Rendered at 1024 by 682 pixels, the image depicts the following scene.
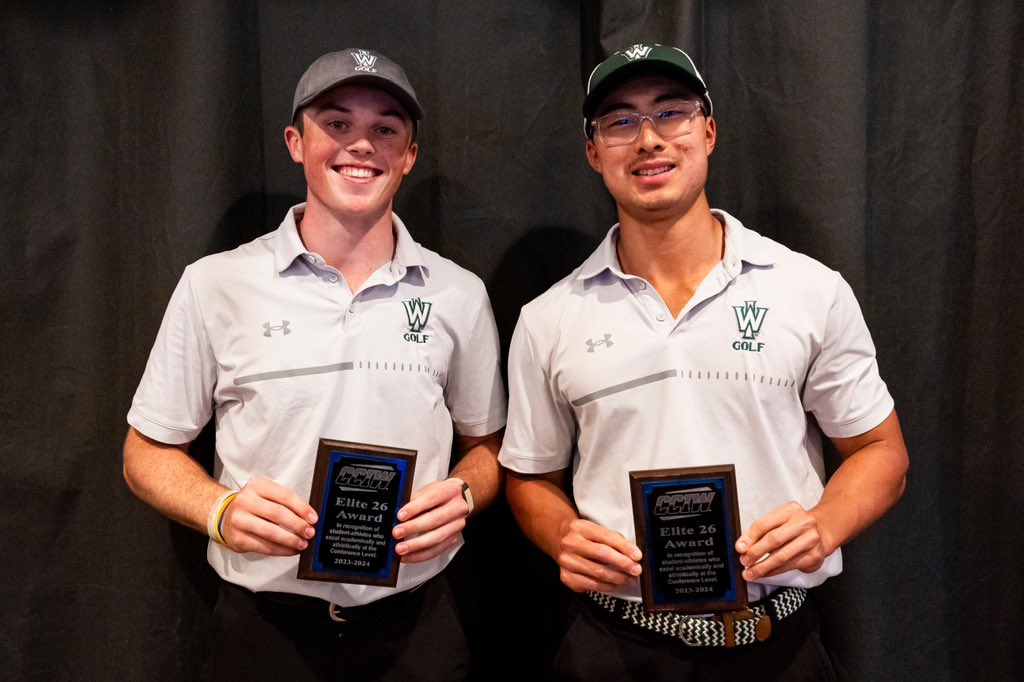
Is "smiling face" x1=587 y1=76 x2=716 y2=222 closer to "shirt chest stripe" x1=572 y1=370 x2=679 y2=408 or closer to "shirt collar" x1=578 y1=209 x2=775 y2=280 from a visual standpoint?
"shirt collar" x1=578 y1=209 x2=775 y2=280

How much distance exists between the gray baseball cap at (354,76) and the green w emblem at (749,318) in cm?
86

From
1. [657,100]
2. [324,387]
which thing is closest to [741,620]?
[324,387]

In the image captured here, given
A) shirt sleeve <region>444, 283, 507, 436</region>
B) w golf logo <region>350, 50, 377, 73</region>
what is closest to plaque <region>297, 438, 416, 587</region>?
shirt sleeve <region>444, 283, 507, 436</region>

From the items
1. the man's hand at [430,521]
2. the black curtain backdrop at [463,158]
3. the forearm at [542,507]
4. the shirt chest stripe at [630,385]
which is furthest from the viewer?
the black curtain backdrop at [463,158]

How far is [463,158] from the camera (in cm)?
237

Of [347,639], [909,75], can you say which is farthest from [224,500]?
[909,75]

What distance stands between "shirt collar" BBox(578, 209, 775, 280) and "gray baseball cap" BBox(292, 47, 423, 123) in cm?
54

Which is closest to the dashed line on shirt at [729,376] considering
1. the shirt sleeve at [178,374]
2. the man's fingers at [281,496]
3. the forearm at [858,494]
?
the forearm at [858,494]

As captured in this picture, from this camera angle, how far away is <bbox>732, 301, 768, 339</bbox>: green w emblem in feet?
6.00

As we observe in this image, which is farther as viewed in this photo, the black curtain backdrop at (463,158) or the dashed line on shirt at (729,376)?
the black curtain backdrop at (463,158)

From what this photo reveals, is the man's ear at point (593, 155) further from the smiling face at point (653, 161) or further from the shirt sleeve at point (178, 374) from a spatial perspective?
the shirt sleeve at point (178, 374)

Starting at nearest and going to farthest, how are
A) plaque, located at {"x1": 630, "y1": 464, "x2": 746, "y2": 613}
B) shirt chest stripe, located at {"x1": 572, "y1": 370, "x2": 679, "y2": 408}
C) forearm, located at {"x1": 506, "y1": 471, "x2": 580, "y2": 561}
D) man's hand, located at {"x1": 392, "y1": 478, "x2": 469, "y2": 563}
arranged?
plaque, located at {"x1": 630, "y1": 464, "x2": 746, "y2": 613} → man's hand, located at {"x1": 392, "y1": 478, "x2": 469, "y2": 563} → shirt chest stripe, located at {"x1": 572, "y1": 370, "x2": 679, "y2": 408} → forearm, located at {"x1": 506, "y1": 471, "x2": 580, "y2": 561}

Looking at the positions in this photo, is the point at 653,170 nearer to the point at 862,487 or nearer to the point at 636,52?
the point at 636,52

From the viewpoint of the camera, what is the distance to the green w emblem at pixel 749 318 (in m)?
1.83
